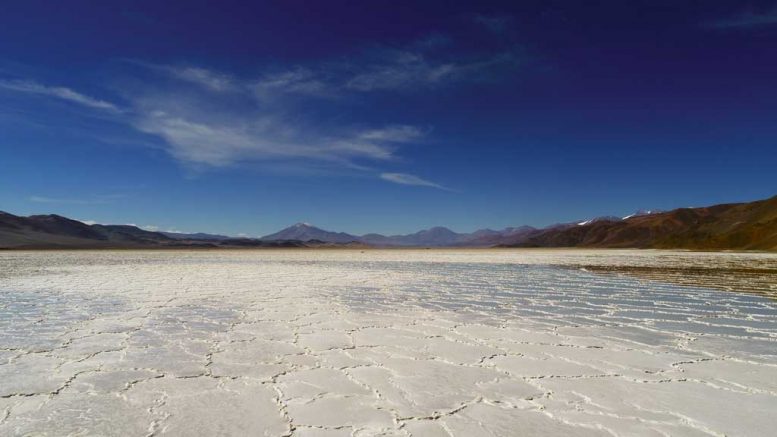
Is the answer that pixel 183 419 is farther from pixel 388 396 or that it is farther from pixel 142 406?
pixel 388 396

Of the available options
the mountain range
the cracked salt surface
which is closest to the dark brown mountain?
the mountain range

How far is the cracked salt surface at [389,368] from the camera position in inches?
105

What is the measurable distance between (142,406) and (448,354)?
2.39 meters

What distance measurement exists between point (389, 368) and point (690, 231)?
80.0 m

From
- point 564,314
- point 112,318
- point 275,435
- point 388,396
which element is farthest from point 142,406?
point 564,314

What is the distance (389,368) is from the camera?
3.77 meters

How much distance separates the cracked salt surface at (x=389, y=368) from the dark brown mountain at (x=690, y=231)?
1903 inches

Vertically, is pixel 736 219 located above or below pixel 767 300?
above

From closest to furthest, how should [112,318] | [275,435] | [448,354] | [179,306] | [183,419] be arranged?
[275,435]
[183,419]
[448,354]
[112,318]
[179,306]

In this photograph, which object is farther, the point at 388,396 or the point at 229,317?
the point at 229,317

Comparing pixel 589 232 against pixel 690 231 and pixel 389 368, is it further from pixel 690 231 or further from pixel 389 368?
pixel 389 368

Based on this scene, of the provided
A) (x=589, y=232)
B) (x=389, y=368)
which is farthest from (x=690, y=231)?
(x=389, y=368)

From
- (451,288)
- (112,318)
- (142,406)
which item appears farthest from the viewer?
(451,288)

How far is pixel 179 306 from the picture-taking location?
7223 mm
